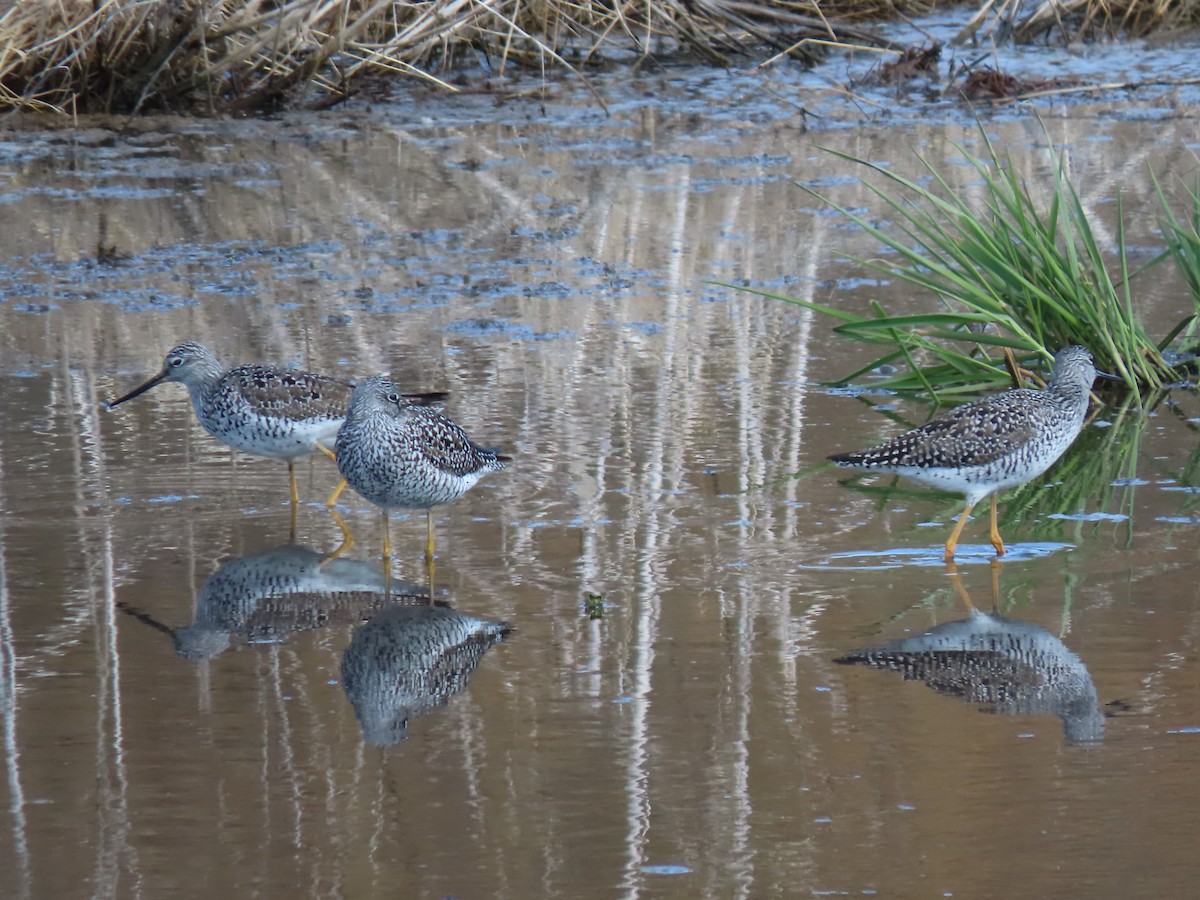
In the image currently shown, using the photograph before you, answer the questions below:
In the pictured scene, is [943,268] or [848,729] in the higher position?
[943,268]

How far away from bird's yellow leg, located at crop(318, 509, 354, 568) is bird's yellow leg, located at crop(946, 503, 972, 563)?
7.11 ft

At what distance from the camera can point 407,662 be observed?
5754 millimetres

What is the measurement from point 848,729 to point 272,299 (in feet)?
20.8

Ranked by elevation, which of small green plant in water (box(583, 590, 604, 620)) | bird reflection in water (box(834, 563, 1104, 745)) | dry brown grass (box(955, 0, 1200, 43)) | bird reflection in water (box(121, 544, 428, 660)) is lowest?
bird reflection in water (box(121, 544, 428, 660))

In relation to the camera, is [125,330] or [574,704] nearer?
[574,704]

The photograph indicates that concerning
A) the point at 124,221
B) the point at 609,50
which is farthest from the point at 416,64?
the point at 124,221

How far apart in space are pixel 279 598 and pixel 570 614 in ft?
3.32

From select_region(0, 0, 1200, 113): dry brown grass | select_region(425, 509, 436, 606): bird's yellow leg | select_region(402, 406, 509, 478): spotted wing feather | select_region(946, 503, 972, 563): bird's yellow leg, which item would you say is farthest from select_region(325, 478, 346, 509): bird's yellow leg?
select_region(0, 0, 1200, 113): dry brown grass

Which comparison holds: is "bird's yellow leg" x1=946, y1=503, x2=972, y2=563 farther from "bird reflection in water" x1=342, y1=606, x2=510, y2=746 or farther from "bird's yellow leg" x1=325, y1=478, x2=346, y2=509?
"bird's yellow leg" x1=325, y1=478, x2=346, y2=509

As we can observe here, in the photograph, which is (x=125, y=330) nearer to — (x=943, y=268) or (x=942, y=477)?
(x=943, y=268)

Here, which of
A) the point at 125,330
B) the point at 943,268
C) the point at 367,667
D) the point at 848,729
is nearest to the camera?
the point at 848,729

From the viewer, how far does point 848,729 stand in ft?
16.9

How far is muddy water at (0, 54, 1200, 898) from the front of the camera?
14.9ft

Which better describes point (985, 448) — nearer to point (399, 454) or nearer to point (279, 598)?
point (399, 454)
